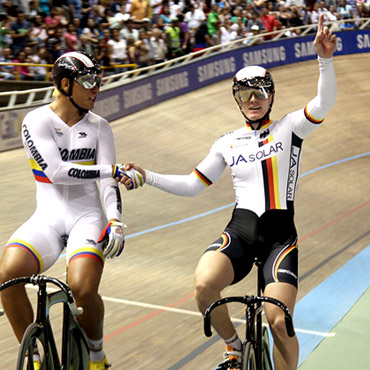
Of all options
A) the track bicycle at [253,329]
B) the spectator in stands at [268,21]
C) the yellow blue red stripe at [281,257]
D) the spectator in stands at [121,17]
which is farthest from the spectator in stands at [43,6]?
the track bicycle at [253,329]

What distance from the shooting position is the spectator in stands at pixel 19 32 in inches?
522

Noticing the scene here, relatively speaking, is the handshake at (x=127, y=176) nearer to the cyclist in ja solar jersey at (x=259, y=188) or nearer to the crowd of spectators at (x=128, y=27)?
the cyclist in ja solar jersey at (x=259, y=188)

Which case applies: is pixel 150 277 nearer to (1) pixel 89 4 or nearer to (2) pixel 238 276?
(2) pixel 238 276

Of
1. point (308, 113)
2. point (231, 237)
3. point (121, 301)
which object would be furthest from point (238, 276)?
point (121, 301)

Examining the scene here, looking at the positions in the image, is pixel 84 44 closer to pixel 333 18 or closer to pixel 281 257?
pixel 281 257

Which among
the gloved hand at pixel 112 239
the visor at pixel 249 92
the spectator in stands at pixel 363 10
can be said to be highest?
the visor at pixel 249 92

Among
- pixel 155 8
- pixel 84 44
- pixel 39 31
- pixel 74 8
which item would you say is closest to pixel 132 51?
pixel 74 8

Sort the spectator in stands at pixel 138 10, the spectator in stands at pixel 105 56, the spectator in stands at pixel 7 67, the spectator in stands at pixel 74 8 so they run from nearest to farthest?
the spectator in stands at pixel 7 67, the spectator in stands at pixel 74 8, the spectator in stands at pixel 105 56, the spectator in stands at pixel 138 10

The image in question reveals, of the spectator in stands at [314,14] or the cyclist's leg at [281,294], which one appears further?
the spectator in stands at [314,14]

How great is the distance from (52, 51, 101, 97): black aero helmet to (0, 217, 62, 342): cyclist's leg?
89cm

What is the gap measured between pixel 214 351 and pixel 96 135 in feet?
7.03

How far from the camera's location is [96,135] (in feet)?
13.7

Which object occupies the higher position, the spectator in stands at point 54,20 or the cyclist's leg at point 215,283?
the spectator in stands at point 54,20

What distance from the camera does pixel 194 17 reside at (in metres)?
18.7
